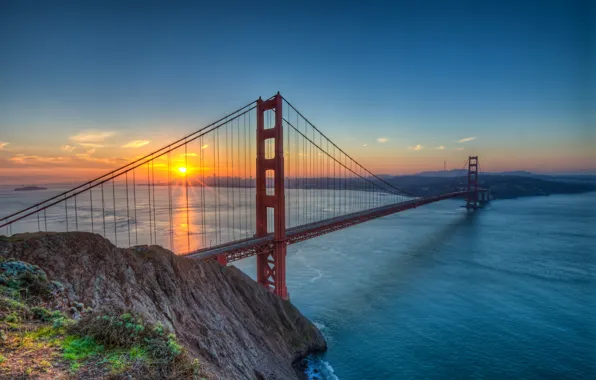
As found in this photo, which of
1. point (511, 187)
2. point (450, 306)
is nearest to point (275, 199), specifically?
point (450, 306)

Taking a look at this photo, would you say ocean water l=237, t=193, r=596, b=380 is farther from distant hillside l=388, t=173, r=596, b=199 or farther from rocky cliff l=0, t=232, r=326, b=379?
distant hillside l=388, t=173, r=596, b=199

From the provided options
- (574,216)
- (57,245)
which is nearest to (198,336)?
(57,245)

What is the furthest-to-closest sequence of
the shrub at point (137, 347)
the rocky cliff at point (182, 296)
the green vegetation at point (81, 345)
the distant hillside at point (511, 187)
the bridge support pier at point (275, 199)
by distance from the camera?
the distant hillside at point (511, 187) → the bridge support pier at point (275, 199) → the rocky cliff at point (182, 296) → the shrub at point (137, 347) → the green vegetation at point (81, 345)

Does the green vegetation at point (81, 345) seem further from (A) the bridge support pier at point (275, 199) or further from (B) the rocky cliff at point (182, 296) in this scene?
(A) the bridge support pier at point (275, 199)

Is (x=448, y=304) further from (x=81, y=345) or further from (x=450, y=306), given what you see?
(x=81, y=345)

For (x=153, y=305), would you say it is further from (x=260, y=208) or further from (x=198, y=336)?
(x=260, y=208)

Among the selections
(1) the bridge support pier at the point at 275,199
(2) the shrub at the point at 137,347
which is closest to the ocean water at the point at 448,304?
(1) the bridge support pier at the point at 275,199
